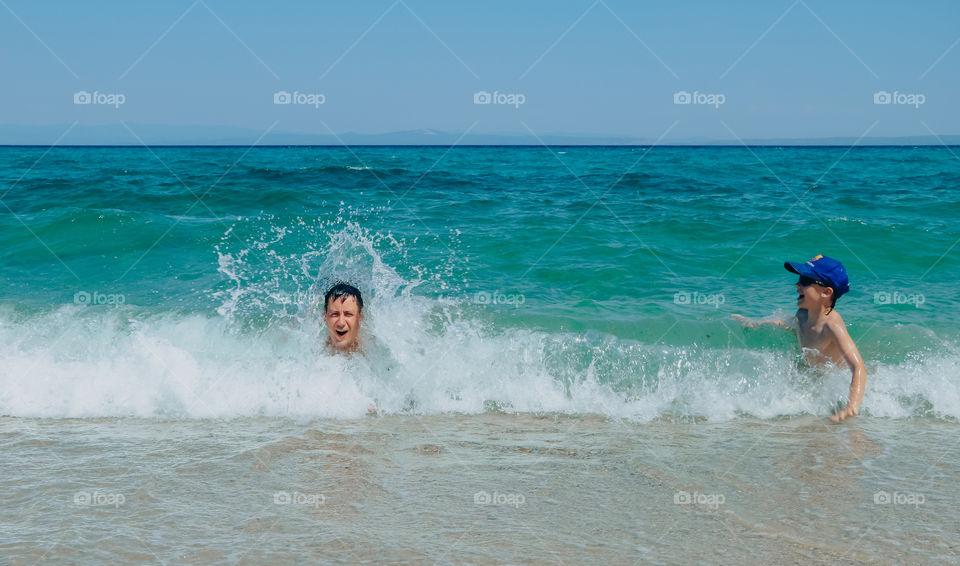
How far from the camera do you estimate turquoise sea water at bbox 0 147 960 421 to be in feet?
19.7

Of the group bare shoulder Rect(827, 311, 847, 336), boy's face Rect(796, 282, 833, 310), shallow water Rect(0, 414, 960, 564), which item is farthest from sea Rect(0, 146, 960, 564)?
boy's face Rect(796, 282, 833, 310)

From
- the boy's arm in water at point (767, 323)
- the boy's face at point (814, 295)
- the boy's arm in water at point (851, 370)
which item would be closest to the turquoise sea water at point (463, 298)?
the boy's arm in water at point (767, 323)

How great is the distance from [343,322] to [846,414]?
159 inches

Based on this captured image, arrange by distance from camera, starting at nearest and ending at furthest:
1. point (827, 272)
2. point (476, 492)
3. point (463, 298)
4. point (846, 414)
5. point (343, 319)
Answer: point (476, 492)
point (846, 414)
point (827, 272)
point (343, 319)
point (463, 298)

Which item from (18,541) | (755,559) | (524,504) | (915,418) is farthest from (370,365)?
(915,418)

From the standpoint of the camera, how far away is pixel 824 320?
6062 millimetres

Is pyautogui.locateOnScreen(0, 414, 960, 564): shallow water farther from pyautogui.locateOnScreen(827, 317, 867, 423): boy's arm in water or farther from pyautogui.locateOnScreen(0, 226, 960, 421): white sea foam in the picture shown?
pyautogui.locateOnScreen(0, 226, 960, 421): white sea foam

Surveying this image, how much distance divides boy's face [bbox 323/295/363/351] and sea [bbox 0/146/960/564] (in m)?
0.16

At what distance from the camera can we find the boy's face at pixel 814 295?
5984 millimetres

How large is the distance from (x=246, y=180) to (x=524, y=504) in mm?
15706

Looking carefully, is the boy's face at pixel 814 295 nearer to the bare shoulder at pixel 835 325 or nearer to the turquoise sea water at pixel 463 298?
the bare shoulder at pixel 835 325

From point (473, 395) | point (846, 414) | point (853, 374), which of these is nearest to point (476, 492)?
point (473, 395)

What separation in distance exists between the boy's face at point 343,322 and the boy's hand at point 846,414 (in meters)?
3.90

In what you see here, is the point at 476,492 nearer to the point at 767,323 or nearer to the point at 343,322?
the point at 343,322
